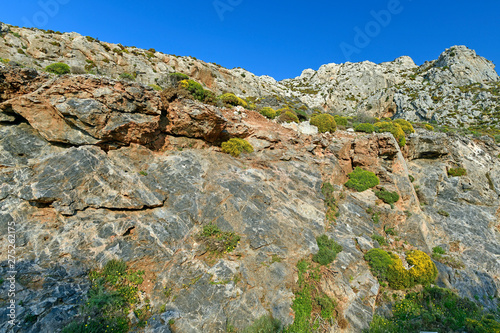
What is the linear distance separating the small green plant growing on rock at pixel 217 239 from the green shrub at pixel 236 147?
6.74 metres

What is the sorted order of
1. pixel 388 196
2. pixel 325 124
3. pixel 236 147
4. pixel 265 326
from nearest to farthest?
1. pixel 265 326
2. pixel 236 147
3. pixel 388 196
4. pixel 325 124

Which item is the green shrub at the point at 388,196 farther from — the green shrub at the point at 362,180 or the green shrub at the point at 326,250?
the green shrub at the point at 326,250

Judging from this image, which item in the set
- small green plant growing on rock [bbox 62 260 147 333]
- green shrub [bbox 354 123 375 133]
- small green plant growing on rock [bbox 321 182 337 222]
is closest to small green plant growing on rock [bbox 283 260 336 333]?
small green plant growing on rock [bbox 321 182 337 222]

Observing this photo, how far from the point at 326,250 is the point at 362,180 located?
8788 millimetres

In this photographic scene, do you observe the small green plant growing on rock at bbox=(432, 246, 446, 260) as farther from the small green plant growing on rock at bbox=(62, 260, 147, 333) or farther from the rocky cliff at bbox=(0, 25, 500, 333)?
the small green plant growing on rock at bbox=(62, 260, 147, 333)

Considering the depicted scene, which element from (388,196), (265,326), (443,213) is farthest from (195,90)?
(443,213)

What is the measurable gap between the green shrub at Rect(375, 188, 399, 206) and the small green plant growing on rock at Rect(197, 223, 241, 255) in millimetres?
13065

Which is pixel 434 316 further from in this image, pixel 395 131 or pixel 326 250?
pixel 395 131

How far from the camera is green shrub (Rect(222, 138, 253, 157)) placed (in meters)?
16.5

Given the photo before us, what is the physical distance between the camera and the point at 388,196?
55.5 feet

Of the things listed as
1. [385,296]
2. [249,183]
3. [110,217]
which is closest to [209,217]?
[249,183]

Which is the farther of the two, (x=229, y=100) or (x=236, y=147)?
(x=229, y=100)

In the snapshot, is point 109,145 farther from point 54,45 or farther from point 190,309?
point 54,45

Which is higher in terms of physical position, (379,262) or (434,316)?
(379,262)
